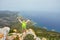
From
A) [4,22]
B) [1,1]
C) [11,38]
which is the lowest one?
[11,38]

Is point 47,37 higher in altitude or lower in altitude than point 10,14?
lower

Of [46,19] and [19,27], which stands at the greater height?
[46,19]

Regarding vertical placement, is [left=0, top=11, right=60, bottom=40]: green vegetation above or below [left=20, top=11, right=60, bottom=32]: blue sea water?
below

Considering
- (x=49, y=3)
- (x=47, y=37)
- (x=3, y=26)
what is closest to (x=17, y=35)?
(x=3, y=26)

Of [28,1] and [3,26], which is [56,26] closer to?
[28,1]

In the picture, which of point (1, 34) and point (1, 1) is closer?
point (1, 34)

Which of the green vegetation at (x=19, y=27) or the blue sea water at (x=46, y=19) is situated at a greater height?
the blue sea water at (x=46, y=19)
